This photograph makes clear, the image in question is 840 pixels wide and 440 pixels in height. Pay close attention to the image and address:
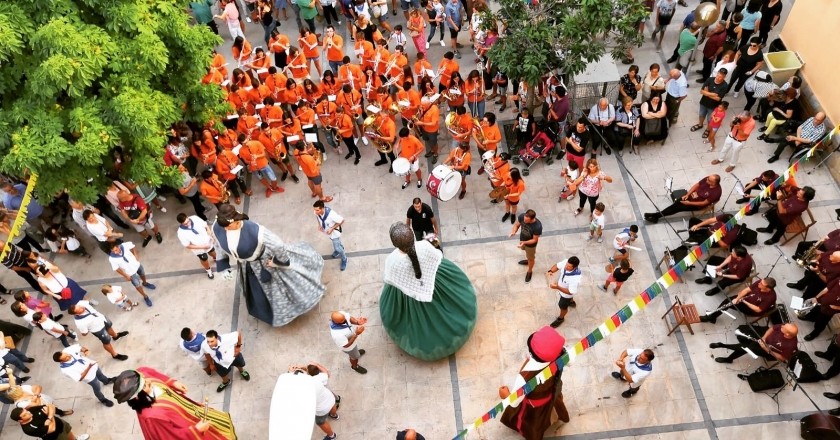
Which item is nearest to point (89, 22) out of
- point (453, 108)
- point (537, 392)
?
point (453, 108)

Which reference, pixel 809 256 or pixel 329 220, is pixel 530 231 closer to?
pixel 329 220

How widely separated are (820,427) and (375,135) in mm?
8278

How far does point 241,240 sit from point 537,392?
15.0ft

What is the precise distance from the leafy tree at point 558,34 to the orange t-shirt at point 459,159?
166 centimetres

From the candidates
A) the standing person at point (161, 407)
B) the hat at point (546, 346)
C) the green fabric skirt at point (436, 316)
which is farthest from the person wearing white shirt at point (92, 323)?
the hat at point (546, 346)

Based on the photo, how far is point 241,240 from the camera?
27.9 ft

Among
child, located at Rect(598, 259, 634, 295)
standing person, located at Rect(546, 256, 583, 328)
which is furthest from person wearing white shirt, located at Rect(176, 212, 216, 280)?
child, located at Rect(598, 259, 634, 295)

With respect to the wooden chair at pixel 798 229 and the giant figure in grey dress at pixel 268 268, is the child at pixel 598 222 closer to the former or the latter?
the wooden chair at pixel 798 229

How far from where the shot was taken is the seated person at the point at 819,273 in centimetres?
837

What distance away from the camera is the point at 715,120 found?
1109 centimetres

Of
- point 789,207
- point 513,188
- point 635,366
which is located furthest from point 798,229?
point 513,188

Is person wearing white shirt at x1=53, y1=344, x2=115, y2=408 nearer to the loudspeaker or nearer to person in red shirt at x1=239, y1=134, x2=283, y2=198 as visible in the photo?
person in red shirt at x1=239, y1=134, x2=283, y2=198

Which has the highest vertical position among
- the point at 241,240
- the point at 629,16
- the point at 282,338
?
the point at 629,16

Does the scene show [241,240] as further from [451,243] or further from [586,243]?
[586,243]
